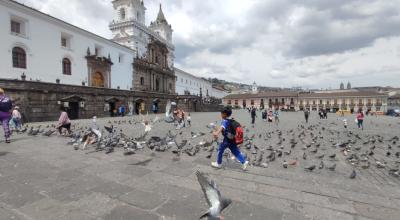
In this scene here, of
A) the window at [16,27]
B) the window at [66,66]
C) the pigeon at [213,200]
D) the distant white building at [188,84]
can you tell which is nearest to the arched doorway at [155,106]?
the window at [66,66]

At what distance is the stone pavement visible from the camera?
115 inches

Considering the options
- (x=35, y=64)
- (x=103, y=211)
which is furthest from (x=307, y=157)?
(x=35, y=64)

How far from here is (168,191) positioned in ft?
12.0

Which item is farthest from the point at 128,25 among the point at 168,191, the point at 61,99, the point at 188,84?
the point at 168,191

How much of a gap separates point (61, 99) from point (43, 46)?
26.8 feet

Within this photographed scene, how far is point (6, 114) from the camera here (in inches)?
274

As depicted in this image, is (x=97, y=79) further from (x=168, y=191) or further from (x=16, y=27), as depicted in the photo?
(x=168, y=191)

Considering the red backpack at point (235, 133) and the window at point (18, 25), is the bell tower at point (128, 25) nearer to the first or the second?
the window at point (18, 25)

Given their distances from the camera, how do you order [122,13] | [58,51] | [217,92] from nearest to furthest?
[58,51] → [122,13] → [217,92]

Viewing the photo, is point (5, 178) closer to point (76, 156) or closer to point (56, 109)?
point (76, 156)

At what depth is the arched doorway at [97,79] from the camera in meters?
30.6

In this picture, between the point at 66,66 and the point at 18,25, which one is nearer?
the point at 18,25

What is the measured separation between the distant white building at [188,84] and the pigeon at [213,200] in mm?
53902

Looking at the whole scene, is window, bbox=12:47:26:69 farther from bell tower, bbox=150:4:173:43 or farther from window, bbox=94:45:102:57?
bell tower, bbox=150:4:173:43
